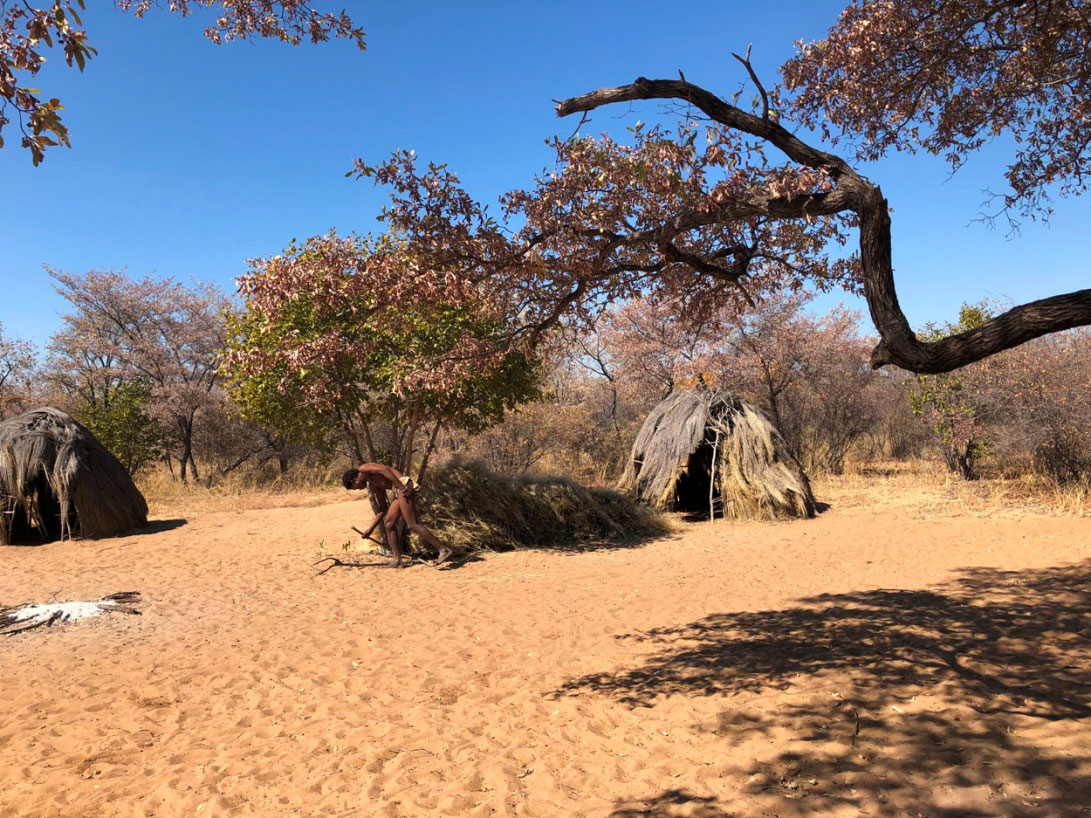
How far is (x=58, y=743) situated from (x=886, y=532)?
10022mm

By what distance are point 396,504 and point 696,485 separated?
680 centimetres

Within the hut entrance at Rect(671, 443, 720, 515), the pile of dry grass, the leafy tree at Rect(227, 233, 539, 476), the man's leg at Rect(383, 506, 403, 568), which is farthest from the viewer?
the hut entrance at Rect(671, 443, 720, 515)

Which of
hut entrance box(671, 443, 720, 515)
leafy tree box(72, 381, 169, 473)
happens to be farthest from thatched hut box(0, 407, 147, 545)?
hut entrance box(671, 443, 720, 515)

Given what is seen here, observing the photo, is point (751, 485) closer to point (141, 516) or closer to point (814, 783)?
point (814, 783)

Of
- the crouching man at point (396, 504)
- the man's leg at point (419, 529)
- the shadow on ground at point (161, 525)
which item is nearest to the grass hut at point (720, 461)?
the man's leg at point (419, 529)

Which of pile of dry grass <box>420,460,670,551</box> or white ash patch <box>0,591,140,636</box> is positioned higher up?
pile of dry grass <box>420,460,670,551</box>

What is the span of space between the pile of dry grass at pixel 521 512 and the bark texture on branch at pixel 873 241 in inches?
273

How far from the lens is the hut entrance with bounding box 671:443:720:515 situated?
13.4 m

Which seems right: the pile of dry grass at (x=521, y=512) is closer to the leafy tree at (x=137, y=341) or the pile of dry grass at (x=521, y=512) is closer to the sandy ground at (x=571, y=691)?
the sandy ground at (x=571, y=691)

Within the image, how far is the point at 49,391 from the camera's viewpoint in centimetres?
2161

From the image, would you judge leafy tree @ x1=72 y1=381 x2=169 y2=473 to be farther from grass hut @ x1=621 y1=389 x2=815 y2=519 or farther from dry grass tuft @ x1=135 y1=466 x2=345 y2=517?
grass hut @ x1=621 y1=389 x2=815 y2=519

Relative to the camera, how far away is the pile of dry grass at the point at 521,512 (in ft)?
34.2

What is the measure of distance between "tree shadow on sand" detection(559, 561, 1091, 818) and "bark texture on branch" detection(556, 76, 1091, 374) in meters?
2.02

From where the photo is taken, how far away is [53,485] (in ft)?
35.0
